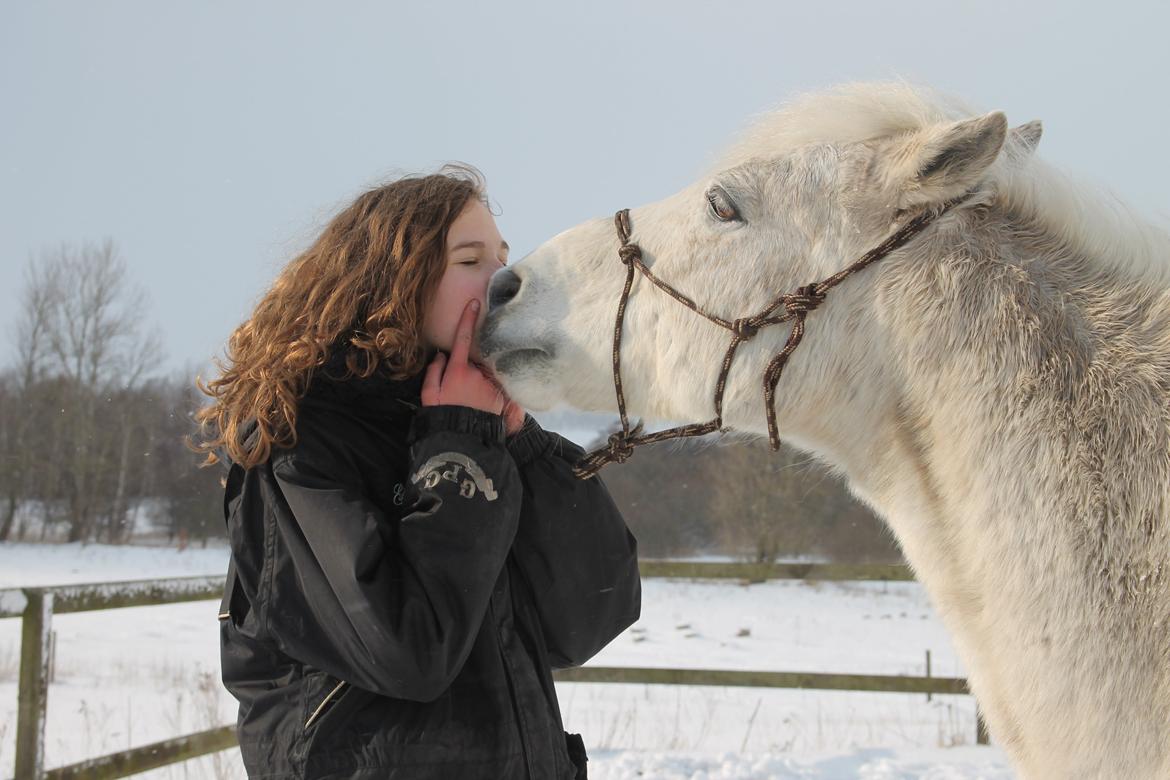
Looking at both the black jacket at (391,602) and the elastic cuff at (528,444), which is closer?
the black jacket at (391,602)

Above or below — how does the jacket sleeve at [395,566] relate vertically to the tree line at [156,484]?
above

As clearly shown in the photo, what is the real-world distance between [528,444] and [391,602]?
567mm

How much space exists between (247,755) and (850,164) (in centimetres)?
165

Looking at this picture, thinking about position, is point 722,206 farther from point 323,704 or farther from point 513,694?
point 323,704

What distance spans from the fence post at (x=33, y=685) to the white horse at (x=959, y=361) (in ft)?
10.0

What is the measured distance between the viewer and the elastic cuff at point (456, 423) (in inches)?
65.1

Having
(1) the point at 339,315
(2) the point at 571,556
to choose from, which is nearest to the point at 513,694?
(2) the point at 571,556

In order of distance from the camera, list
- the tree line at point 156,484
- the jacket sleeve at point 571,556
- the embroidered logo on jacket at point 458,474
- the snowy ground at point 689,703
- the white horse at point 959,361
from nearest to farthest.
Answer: the white horse at point 959,361 → the embroidered logo on jacket at point 458,474 → the jacket sleeve at point 571,556 → the snowy ground at point 689,703 → the tree line at point 156,484

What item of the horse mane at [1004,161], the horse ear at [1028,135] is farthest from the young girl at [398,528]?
the horse ear at [1028,135]

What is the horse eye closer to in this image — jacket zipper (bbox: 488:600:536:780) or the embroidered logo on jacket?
the embroidered logo on jacket

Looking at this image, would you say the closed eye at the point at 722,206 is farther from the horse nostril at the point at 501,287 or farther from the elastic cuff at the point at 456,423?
the elastic cuff at the point at 456,423

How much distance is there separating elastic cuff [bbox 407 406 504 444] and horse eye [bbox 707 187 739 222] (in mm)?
670

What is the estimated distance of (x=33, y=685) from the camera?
3.72 m

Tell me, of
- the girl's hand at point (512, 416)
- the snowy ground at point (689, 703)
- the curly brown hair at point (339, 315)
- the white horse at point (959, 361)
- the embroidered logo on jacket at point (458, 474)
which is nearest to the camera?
the white horse at point (959, 361)
